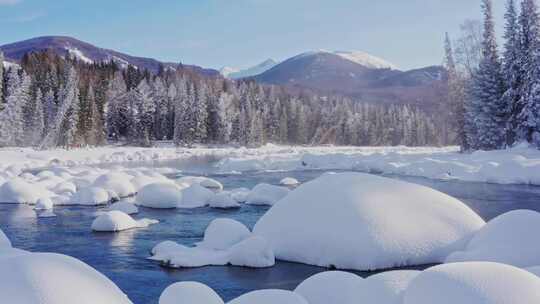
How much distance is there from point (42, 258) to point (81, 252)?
7.55m

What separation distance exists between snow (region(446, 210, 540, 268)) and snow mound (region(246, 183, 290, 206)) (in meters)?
10.5

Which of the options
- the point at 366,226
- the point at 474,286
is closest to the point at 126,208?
the point at 366,226

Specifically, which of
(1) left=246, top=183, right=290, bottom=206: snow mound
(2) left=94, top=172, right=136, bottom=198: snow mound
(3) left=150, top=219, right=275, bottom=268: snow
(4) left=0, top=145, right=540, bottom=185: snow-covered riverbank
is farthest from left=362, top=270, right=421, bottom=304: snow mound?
(4) left=0, top=145, right=540, bottom=185: snow-covered riverbank

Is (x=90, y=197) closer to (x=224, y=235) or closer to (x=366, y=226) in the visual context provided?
(x=224, y=235)

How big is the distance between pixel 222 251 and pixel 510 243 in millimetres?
6299

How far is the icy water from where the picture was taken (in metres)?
10.3

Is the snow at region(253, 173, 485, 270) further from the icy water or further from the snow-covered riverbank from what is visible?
the snow-covered riverbank

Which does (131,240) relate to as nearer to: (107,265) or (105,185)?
(107,265)

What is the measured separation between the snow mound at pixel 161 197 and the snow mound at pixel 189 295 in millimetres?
13702

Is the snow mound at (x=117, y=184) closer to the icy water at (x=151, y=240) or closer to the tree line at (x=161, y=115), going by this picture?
the icy water at (x=151, y=240)

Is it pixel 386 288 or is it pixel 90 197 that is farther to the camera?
pixel 90 197

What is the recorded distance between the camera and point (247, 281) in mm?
10359

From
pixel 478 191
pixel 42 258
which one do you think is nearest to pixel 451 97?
pixel 478 191

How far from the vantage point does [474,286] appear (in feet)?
17.1
